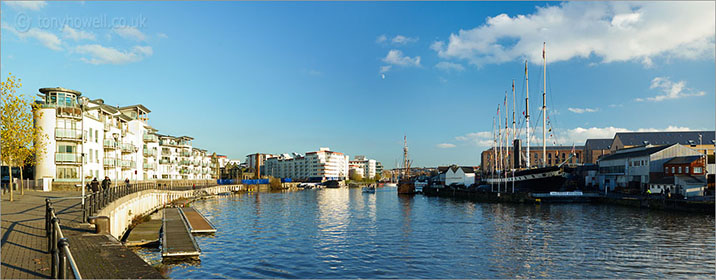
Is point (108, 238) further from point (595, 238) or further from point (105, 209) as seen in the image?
point (595, 238)

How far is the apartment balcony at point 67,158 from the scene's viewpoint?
64963 millimetres

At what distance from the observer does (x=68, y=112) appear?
65688 mm

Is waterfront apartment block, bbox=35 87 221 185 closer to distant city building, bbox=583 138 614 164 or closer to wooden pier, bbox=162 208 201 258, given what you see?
wooden pier, bbox=162 208 201 258

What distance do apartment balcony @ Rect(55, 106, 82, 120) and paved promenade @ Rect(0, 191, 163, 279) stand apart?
48.3 metres

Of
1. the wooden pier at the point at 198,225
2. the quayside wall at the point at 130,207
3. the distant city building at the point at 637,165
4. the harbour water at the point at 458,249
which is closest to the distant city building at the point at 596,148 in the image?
the distant city building at the point at 637,165

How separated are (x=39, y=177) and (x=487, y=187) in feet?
330

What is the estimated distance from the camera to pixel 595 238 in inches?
1516

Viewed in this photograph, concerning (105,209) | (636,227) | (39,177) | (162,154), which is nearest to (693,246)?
(636,227)

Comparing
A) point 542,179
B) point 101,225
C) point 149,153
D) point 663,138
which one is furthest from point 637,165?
point 149,153

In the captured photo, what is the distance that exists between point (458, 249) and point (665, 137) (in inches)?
5452

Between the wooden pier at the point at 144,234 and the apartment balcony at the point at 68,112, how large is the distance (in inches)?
1192

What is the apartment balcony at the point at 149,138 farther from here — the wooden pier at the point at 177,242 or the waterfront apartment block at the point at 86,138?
the wooden pier at the point at 177,242

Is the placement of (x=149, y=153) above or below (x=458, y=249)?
above

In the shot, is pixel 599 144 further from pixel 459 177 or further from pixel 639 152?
pixel 639 152
